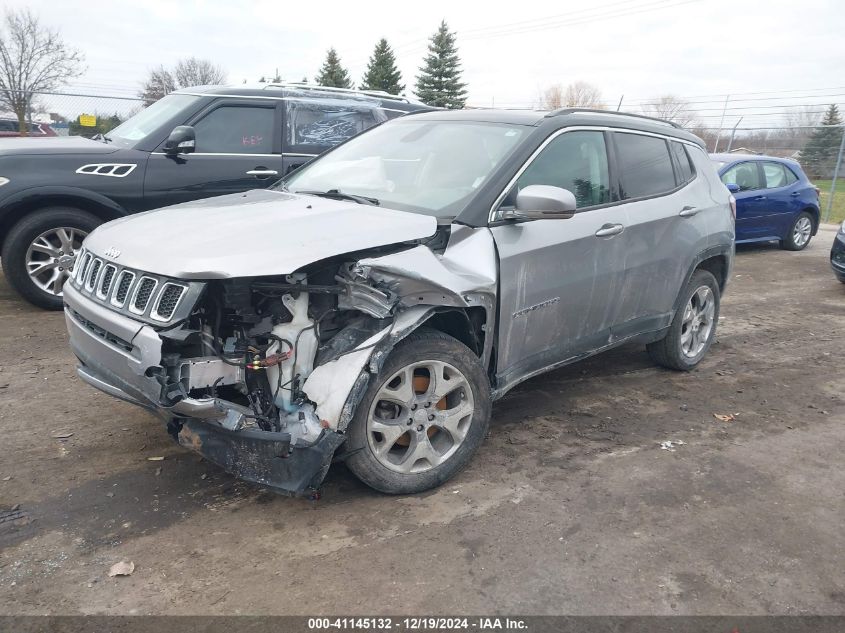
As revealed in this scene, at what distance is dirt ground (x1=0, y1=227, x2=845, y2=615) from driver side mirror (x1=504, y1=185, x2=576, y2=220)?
1365mm

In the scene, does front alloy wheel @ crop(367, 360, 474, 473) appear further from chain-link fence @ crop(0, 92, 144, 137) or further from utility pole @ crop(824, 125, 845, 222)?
utility pole @ crop(824, 125, 845, 222)

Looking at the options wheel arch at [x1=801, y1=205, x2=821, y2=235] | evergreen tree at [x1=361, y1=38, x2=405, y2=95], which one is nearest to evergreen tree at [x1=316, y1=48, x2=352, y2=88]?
evergreen tree at [x1=361, y1=38, x2=405, y2=95]

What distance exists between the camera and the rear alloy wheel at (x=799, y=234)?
40.0 ft

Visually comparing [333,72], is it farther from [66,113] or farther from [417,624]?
[417,624]

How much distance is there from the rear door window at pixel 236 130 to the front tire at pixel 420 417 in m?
4.38

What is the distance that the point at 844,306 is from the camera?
818 cm

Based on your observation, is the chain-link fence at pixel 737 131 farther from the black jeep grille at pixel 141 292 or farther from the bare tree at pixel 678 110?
the black jeep grille at pixel 141 292

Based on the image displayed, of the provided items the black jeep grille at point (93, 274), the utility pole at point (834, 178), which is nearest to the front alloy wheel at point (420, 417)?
the black jeep grille at point (93, 274)

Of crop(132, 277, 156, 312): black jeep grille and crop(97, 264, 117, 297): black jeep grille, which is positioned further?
crop(97, 264, 117, 297): black jeep grille

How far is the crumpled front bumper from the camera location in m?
2.90

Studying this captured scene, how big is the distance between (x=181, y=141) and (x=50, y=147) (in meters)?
1.18

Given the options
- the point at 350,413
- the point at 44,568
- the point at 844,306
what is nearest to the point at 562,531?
the point at 350,413

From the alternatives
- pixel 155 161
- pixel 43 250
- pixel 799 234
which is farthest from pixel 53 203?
pixel 799 234

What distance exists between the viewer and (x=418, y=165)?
13.7ft
